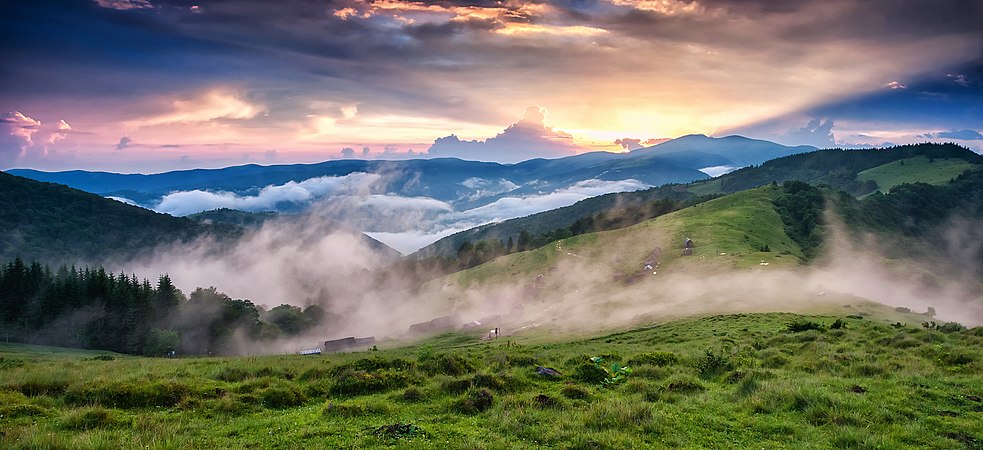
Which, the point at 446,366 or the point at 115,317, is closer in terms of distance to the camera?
the point at 446,366

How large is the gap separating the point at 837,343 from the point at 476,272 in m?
129

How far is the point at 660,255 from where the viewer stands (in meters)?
119

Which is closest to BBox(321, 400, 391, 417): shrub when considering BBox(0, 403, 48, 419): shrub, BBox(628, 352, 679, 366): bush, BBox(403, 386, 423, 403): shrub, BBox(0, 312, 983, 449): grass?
BBox(0, 312, 983, 449): grass

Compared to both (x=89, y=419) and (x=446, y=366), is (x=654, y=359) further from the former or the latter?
(x=89, y=419)

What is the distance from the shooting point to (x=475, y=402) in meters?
17.2

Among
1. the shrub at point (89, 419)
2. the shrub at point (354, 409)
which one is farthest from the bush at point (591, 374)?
the shrub at point (89, 419)

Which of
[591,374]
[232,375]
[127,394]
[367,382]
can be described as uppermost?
[127,394]

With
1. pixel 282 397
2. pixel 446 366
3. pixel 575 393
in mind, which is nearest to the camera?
pixel 282 397

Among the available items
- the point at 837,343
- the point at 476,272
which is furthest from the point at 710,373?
the point at 476,272

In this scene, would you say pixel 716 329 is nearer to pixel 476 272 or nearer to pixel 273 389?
pixel 273 389

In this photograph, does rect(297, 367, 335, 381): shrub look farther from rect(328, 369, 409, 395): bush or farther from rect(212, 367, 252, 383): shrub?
rect(212, 367, 252, 383): shrub

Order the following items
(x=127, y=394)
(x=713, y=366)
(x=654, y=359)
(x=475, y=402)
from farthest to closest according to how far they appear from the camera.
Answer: (x=654, y=359) → (x=713, y=366) → (x=127, y=394) → (x=475, y=402)

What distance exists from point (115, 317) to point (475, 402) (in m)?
108

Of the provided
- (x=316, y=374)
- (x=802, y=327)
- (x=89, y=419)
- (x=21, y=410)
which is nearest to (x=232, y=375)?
(x=316, y=374)
